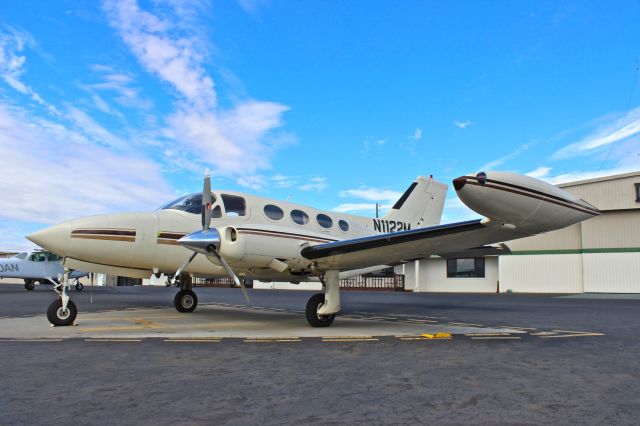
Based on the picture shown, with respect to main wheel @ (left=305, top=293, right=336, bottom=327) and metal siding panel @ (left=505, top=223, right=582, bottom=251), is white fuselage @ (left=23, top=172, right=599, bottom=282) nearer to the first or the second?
main wheel @ (left=305, top=293, right=336, bottom=327)

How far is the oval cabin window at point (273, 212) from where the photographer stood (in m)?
11.6

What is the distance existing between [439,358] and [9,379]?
561cm

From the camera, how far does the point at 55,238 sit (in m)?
9.71

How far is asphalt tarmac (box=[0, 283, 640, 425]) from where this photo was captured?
3988 mm

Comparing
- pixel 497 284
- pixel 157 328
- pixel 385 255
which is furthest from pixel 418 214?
pixel 497 284

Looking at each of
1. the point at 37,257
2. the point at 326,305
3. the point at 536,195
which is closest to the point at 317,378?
the point at 536,195

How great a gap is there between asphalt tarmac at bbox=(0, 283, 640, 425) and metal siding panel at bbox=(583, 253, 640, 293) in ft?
88.7

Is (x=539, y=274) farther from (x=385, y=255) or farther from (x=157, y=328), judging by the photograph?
(x=157, y=328)

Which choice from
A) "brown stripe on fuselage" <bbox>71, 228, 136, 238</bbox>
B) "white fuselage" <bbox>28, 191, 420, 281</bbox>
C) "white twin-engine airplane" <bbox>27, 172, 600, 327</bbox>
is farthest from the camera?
"brown stripe on fuselage" <bbox>71, 228, 136, 238</bbox>

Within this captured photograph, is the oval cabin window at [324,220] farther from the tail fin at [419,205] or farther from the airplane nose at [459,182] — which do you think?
the airplane nose at [459,182]

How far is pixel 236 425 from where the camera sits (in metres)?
3.66

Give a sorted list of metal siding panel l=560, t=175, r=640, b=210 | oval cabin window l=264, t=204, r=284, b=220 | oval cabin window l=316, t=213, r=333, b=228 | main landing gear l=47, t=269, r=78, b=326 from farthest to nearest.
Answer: metal siding panel l=560, t=175, r=640, b=210
oval cabin window l=316, t=213, r=333, b=228
oval cabin window l=264, t=204, r=284, b=220
main landing gear l=47, t=269, r=78, b=326

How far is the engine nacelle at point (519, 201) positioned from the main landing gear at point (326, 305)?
4.45m

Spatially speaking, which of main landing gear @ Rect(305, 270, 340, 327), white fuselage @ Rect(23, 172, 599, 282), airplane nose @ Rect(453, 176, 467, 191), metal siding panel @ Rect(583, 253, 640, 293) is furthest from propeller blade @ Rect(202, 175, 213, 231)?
metal siding panel @ Rect(583, 253, 640, 293)
